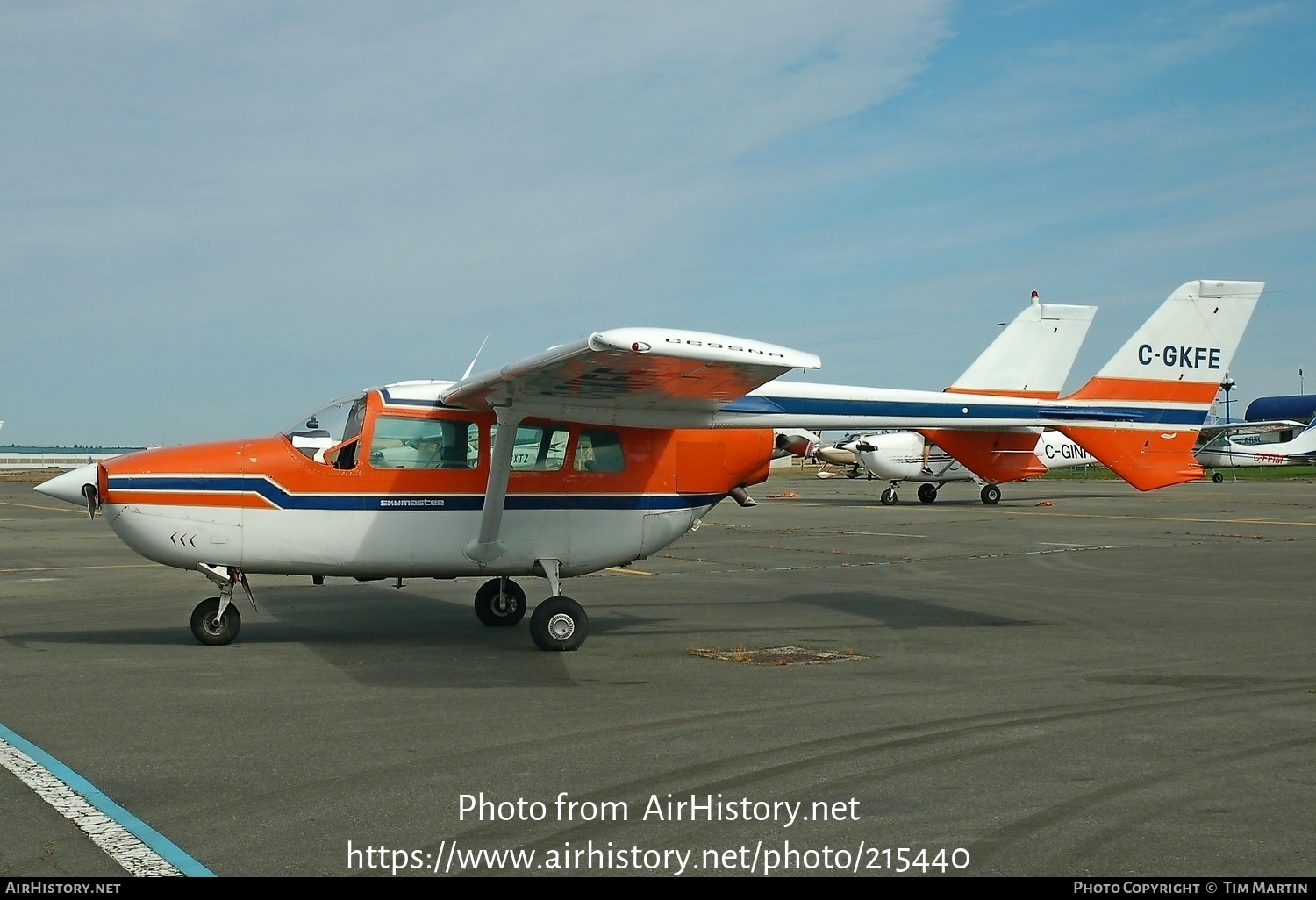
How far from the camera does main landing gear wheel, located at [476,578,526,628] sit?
11414 millimetres

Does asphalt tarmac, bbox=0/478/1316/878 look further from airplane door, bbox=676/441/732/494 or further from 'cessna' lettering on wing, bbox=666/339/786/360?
'cessna' lettering on wing, bbox=666/339/786/360

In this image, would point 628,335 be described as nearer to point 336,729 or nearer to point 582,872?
point 336,729

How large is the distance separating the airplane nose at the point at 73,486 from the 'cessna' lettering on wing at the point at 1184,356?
996cm

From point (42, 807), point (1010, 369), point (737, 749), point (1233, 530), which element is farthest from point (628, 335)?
point (1010, 369)

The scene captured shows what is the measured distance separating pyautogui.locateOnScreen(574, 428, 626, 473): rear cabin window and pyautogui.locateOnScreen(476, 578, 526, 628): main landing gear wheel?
162cm

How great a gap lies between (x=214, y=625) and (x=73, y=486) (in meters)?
1.73

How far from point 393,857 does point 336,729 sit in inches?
96.7

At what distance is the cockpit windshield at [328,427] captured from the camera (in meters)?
10.1

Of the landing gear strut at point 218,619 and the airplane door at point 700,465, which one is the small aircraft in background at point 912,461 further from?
the landing gear strut at point 218,619

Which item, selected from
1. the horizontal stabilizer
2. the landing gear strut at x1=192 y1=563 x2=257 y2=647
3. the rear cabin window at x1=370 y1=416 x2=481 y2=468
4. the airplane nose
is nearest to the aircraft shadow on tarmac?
the rear cabin window at x1=370 y1=416 x2=481 y2=468

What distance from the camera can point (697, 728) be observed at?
6.86 metres

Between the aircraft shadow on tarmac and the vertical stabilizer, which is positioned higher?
the vertical stabilizer

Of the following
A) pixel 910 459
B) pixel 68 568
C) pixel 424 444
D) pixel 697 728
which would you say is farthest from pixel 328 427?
pixel 910 459

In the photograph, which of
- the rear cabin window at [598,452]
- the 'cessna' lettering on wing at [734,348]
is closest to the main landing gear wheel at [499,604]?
the rear cabin window at [598,452]
